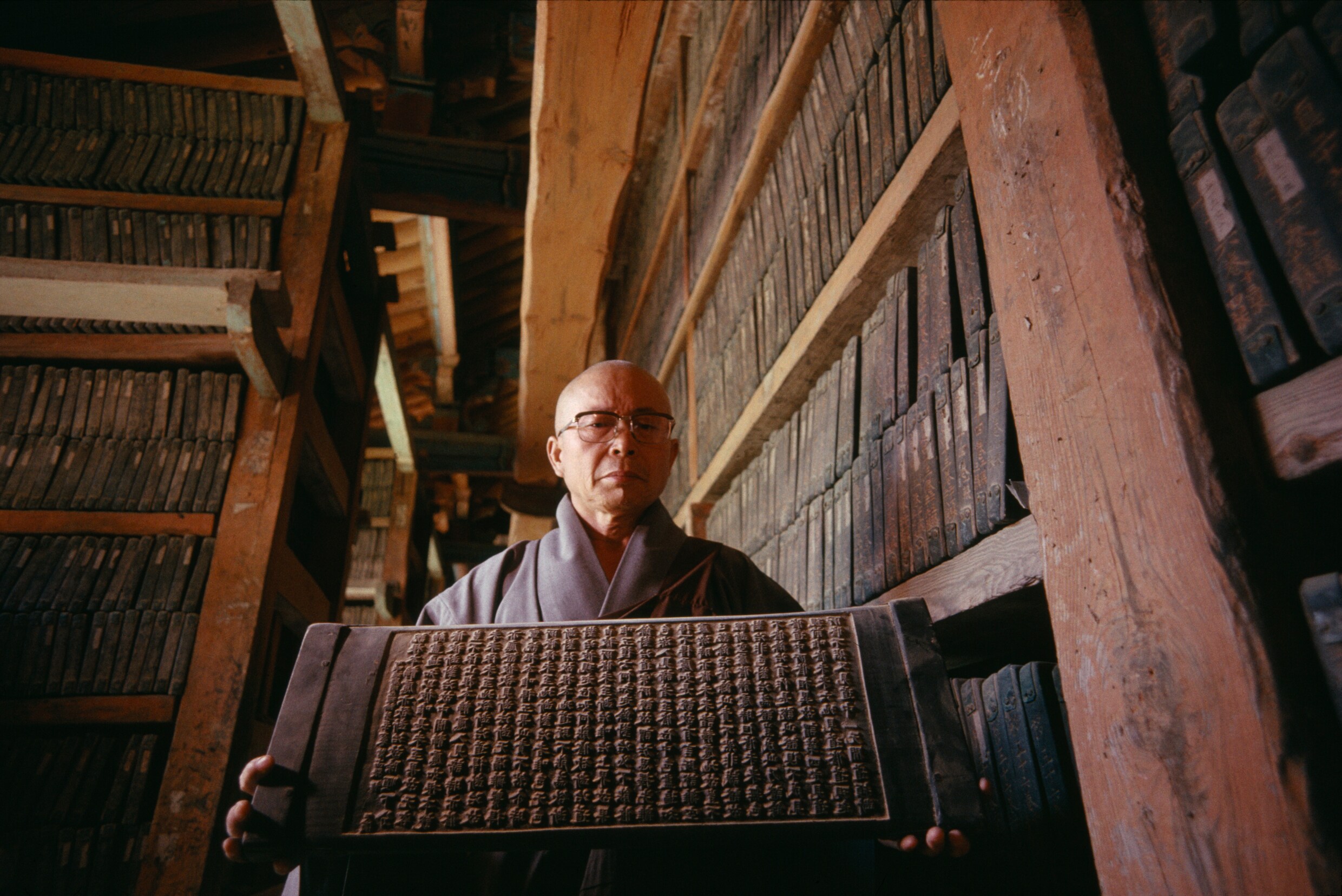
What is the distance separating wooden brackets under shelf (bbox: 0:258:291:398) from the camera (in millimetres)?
2248

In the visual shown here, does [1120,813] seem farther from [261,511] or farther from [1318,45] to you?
[261,511]

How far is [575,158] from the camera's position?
2443 millimetres

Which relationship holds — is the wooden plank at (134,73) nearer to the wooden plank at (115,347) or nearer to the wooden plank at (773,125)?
the wooden plank at (115,347)

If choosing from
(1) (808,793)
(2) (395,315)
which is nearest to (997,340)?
(1) (808,793)

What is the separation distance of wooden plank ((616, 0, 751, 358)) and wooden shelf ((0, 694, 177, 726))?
263 centimetres

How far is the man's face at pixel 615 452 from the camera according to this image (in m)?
1.73

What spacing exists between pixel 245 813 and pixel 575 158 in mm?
2078

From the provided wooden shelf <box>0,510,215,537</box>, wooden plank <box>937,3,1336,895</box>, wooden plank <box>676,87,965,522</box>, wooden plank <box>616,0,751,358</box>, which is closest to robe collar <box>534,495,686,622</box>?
wooden plank <box>937,3,1336,895</box>

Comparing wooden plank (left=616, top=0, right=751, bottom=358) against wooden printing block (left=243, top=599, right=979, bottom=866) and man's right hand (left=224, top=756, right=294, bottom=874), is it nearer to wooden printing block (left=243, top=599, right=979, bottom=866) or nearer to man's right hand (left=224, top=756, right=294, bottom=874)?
wooden printing block (left=243, top=599, right=979, bottom=866)

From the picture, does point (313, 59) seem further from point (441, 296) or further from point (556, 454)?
point (441, 296)

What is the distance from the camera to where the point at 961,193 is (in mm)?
1579

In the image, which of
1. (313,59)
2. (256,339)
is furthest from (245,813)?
(313,59)

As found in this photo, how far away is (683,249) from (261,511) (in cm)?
262

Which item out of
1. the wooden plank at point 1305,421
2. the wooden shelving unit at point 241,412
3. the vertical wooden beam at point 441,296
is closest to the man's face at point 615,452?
the wooden plank at point 1305,421
